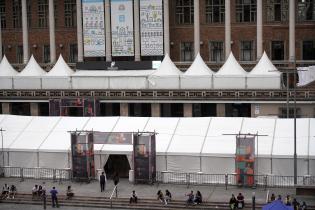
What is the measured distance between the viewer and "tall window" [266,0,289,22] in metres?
68.8

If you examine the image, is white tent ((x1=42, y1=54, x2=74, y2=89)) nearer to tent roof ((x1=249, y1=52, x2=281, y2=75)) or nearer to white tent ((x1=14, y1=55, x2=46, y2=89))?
white tent ((x1=14, y1=55, x2=46, y2=89))

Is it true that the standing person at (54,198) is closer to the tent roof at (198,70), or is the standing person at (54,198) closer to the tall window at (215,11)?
the tent roof at (198,70)

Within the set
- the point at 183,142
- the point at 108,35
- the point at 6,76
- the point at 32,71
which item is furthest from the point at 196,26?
the point at 183,142

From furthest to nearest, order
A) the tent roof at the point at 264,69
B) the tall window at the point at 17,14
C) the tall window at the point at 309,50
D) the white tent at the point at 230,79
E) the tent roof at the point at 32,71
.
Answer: the tall window at the point at 17,14
the tall window at the point at 309,50
the tent roof at the point at 32,71
the white tent at the point at 230,79
the tent roof at the point at 264,69

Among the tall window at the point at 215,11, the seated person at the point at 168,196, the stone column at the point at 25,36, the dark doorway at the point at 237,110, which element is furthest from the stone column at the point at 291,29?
the seated person at the point at 168,196

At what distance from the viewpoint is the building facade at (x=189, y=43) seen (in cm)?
5928

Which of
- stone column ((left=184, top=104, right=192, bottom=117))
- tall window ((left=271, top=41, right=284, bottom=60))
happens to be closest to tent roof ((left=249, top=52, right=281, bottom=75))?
stone column ((left=184, top=104, right=192, bottom=117))

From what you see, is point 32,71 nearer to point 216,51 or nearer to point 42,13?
point 42,13

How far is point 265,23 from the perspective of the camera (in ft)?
229

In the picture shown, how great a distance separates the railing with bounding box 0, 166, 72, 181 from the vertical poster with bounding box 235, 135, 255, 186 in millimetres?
11094

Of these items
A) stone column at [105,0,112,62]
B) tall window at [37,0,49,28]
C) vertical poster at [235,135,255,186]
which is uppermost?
tall window at [37,0,49,28]

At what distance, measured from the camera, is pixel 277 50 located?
70250 mm

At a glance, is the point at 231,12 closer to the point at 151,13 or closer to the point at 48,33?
the point at 151,13

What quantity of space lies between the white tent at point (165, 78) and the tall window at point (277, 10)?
13.8 metres
